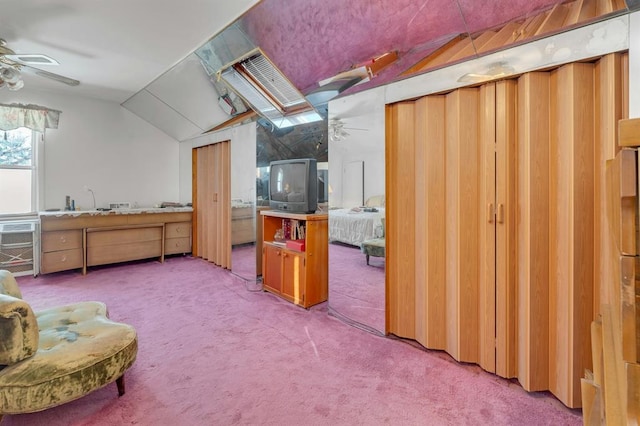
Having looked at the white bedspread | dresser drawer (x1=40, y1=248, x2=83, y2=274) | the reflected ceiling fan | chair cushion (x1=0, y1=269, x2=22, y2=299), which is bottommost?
dresser drawer (x1=40, y1=248, x2=83, y2=274)

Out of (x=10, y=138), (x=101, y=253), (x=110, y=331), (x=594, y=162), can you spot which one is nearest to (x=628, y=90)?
(x=594, y=162)

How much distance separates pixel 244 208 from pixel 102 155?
2831 mm

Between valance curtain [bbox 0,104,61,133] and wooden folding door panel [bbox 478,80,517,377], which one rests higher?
valance curtain [bbox 0,104,61,133]

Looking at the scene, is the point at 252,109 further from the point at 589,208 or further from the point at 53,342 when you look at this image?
the point at 589,208

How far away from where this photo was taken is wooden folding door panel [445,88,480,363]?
2.05 metres

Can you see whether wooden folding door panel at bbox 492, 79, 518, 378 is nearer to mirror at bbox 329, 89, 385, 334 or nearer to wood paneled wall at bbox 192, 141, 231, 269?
mirror at bbox 329, 89, 385, 334

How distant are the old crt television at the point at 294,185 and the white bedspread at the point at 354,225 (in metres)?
0.37

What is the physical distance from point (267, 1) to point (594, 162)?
2384mm

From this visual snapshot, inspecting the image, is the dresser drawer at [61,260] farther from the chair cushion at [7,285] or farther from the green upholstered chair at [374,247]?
the green upholstered chair at [374,247]

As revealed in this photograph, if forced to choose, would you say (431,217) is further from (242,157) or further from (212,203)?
(212,203)

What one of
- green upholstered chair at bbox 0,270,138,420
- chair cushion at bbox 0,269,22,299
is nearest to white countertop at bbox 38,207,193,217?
chair cushion at bbox 0,269,22,299

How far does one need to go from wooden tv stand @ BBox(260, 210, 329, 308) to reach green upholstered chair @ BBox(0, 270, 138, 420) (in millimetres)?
1613

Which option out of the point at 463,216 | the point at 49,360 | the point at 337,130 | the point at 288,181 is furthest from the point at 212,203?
the point at 463,216

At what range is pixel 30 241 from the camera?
13.9 ft
